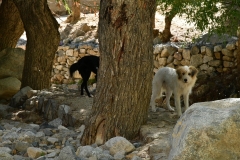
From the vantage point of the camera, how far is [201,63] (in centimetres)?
1262

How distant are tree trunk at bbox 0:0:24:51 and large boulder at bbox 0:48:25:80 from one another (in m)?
0.44

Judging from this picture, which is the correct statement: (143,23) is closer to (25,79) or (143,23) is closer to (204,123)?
(204,123)

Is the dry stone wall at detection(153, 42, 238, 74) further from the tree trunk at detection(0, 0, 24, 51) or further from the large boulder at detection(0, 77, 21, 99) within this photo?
the large boulder at detection(0, 77, 21, 99)

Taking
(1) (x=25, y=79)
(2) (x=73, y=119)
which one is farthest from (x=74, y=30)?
(2) (x=73, y=119)

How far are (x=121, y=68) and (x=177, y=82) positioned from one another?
2207 mm

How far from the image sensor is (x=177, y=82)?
8.52 m

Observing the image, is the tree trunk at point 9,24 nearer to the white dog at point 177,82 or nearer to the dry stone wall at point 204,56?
the dry stone wall at point 204,56

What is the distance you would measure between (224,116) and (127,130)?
8.05 feet

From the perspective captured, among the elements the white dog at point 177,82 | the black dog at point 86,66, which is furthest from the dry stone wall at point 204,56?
the white dog at point 177,82

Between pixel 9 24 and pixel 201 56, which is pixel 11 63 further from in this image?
pixel 201 56

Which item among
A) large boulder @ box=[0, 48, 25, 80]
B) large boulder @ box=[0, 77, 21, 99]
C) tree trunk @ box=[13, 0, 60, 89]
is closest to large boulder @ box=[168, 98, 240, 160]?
tree trunk @ box=[13, 0, 60, 89]

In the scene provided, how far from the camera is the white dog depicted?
330 inches

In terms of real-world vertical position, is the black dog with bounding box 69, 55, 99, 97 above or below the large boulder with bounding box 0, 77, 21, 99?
above

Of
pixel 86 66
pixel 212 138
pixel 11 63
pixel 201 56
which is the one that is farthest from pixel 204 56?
pixel 212 138
